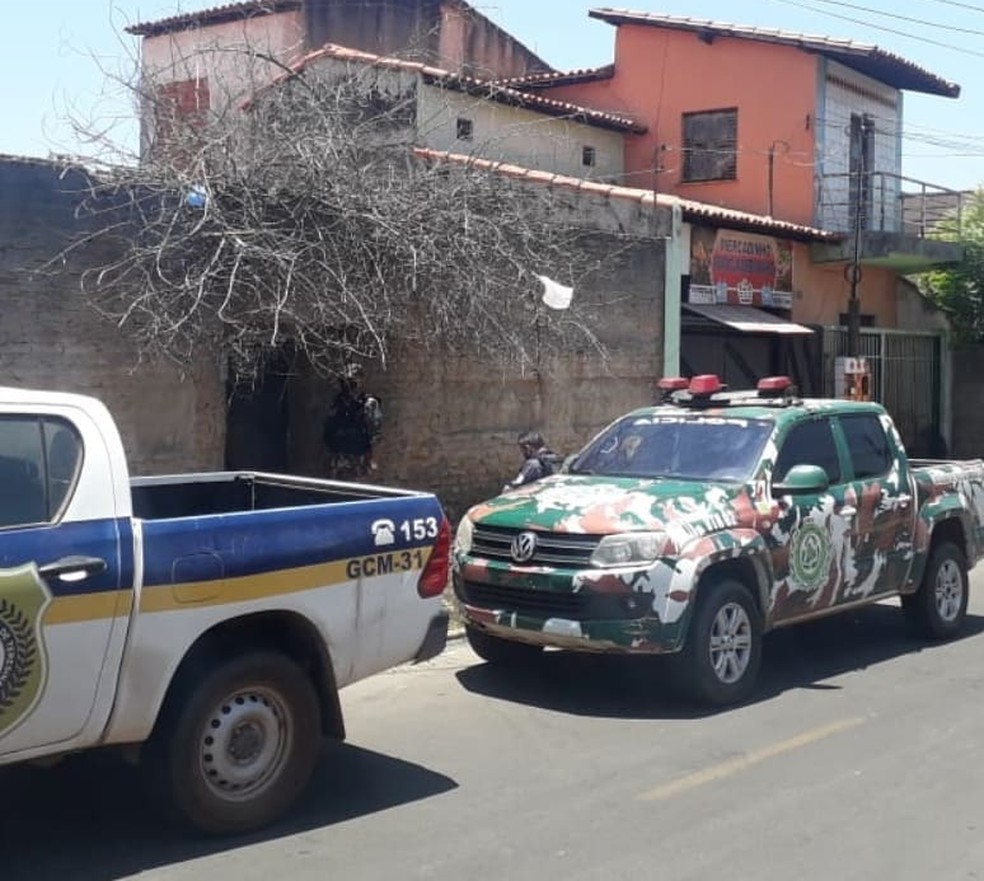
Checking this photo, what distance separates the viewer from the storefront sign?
1845cm

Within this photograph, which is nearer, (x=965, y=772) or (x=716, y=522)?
(x=965, y=772)

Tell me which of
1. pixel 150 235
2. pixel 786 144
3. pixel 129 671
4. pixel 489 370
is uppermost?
pixel 786 144

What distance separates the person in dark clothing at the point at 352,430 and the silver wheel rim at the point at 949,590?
5.21m

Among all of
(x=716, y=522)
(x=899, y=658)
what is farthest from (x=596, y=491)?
(x=899, y=658)

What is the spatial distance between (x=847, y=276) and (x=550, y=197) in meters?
9.35

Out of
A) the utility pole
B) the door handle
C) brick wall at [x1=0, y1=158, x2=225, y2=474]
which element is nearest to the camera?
the door handle

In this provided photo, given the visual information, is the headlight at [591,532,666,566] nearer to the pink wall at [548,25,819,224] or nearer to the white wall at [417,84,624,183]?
the white wall at [417,84,624,183]

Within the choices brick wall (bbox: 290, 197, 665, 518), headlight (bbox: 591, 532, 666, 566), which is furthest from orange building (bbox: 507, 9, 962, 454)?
headlight (bbox: 591, 532, 666, 566)

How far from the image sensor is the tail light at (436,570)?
6.15 meters

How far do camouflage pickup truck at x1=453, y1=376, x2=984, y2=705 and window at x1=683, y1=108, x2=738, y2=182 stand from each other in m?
15.7

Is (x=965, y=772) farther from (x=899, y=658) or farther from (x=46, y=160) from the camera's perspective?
(x=46, y=160)

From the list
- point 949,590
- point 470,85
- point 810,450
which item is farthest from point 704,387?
point 470,85

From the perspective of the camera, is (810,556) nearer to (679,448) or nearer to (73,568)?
(679,448)

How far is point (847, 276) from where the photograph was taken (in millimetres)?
22328
